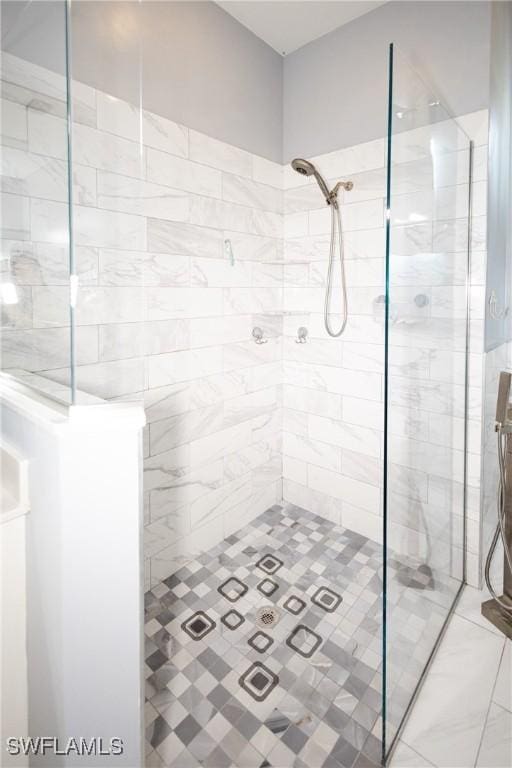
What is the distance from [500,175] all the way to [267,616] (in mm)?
2165

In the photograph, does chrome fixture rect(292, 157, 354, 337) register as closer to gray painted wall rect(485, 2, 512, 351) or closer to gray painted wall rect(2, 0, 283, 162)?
gray painted wall rect(2, 0, 283, 162)

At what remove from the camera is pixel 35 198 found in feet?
3.45

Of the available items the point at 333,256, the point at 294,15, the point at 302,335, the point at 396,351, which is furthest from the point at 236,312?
the point at 294,15

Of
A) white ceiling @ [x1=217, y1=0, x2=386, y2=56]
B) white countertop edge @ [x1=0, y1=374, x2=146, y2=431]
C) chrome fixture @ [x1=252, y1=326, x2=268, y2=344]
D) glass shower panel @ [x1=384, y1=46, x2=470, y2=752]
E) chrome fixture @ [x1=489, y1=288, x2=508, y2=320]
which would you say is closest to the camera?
white countertop edge @ [x1=0, y1=374, x2=146, y2=431]

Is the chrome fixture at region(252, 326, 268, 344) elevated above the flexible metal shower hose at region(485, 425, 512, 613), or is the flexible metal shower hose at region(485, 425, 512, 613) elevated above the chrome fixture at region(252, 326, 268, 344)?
the chrome fixture at region(252, 326, 268, 344)

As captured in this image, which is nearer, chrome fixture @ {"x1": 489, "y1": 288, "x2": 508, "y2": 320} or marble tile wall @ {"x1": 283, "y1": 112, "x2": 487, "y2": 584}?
marble tile wall @ {"x1": 283, "y1": 112, "x2": 487, "y2": 584}

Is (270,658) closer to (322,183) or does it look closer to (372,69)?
(322,183)

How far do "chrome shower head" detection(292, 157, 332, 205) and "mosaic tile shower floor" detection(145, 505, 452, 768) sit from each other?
1884 millimetres

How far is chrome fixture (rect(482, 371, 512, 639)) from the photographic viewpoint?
1741 mm

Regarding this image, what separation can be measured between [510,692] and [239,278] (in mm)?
2081

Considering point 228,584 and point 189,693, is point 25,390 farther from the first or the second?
point 228,584

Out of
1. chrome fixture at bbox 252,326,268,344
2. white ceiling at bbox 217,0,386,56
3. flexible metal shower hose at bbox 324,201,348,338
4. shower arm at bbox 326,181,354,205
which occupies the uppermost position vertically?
white ceiling at bbox 217,0,386,56

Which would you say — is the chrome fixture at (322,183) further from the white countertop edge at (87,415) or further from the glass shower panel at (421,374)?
the white countertop edge at (87,415)

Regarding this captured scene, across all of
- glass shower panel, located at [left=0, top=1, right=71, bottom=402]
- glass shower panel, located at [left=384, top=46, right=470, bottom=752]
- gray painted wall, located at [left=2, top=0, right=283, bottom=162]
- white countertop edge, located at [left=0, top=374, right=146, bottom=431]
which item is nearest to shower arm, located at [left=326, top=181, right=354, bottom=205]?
gray painted wall, located at [left=2, top=0, right=283, bottom=162]
